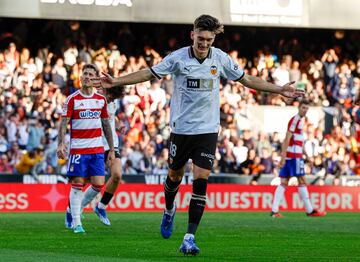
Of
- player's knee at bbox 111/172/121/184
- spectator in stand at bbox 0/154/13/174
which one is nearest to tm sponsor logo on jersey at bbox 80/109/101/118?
player's knee at bbox 111/172/121/184

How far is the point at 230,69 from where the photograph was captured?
39.8ft

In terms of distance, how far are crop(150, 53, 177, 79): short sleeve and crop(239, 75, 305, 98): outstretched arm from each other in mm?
917

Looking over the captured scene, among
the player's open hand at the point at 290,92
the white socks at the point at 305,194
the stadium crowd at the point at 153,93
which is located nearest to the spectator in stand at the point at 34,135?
the stadium crowd at the point at 153,93

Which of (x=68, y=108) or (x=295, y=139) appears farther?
(x=295, y=139)

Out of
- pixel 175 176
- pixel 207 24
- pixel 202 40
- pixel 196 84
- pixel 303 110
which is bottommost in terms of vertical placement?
pixel 175 176

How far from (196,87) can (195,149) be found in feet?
2.41

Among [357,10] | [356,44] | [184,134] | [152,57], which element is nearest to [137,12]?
[152,57]

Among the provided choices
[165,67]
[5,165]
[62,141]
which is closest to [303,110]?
[62,141]

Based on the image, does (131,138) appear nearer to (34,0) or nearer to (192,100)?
(34,0)

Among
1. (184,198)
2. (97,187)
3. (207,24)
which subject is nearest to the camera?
(207,24)

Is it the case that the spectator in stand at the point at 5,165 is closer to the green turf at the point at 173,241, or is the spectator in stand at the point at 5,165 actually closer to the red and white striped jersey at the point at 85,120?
the green turf at the point at 173,241

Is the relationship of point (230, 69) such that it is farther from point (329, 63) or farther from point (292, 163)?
point (329, 63)

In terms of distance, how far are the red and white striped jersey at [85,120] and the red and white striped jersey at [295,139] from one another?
7.06 metres

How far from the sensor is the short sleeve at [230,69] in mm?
12077
